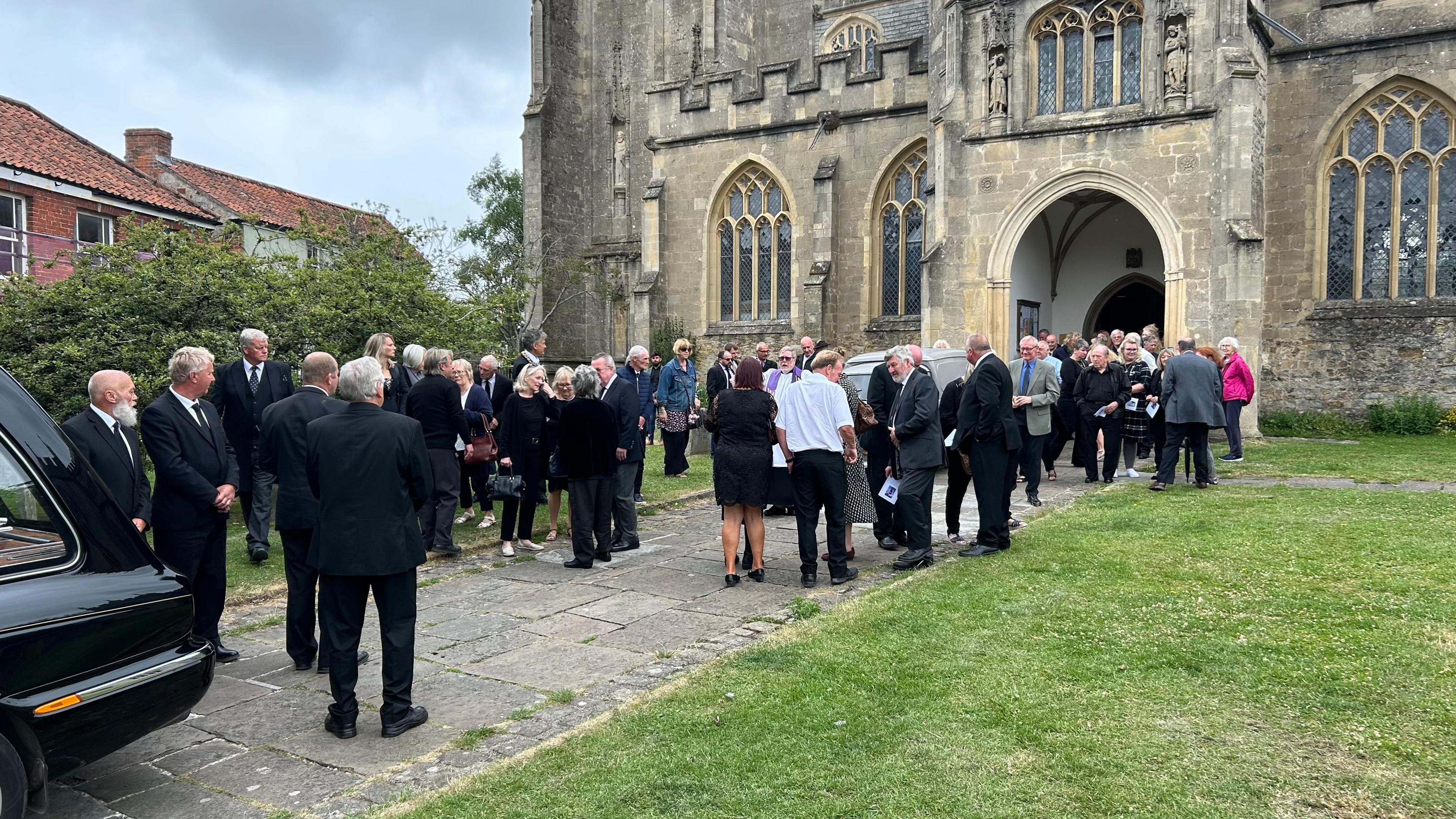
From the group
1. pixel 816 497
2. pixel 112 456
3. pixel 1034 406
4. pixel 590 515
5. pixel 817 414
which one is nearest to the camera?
pixel 112 456

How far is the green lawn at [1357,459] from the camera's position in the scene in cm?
1195

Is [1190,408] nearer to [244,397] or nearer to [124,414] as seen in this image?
[244,397]

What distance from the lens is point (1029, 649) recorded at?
17.6 ft

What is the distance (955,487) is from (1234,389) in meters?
6.95

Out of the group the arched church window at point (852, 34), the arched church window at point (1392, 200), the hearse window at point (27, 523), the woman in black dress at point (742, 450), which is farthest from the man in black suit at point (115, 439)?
the arched church window at point (852, 34)

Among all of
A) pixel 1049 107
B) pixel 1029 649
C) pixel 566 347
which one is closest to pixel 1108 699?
pixel 1029 649

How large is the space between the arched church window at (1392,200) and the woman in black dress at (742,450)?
1582cm

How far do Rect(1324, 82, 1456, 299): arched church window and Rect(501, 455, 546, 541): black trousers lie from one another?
53.8ft

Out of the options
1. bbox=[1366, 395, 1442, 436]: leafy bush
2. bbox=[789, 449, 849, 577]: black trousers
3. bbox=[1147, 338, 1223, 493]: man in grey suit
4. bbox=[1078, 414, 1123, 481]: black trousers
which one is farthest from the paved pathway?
bbox=[1366, 395, 1442, 436]: leafy bush

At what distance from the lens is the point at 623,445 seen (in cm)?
Result: 902

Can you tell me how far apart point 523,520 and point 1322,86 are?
17.1 m

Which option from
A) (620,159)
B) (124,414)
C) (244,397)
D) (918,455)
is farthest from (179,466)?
(620,159)

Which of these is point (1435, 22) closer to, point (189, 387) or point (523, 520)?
point (523, 520)

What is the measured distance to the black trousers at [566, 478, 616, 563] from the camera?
8.12 metres
